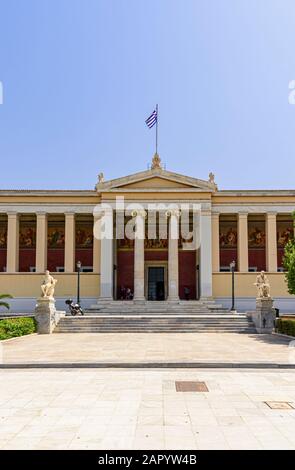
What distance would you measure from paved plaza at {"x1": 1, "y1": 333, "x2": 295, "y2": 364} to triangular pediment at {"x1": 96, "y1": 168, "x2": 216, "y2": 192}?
57.6 ft

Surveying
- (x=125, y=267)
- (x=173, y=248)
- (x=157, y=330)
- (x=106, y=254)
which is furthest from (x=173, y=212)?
(x=157, y=330)

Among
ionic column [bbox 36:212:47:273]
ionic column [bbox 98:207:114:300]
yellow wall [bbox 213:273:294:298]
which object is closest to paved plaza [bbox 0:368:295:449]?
ionic column [bbox 98:207:114:300]

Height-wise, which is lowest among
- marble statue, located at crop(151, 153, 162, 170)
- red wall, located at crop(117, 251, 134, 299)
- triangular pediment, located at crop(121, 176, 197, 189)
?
red wall, located at crop(117, 251, 134, 299)

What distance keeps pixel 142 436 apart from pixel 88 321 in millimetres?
20876

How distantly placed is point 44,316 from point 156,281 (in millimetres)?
17930

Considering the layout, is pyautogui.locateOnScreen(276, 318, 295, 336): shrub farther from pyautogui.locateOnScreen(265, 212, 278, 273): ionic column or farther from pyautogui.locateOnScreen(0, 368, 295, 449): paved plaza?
pyautogui.locateOnScreen(265, 212, 278, 273): ionic column

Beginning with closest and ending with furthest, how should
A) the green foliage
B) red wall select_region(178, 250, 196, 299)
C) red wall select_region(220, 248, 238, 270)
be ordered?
1. the green foliage
2. red wall select_region(220, 248, 238, 270)
3. red wall select_region(178, 250, 196, 299)

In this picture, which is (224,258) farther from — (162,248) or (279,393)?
(279,393)

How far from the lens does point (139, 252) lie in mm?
37688

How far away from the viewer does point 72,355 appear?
1559 centimetres

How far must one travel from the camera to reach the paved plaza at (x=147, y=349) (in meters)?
14.5

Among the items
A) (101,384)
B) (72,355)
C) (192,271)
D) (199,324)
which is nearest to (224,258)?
(192,271)

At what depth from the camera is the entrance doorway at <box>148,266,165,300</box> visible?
138ft

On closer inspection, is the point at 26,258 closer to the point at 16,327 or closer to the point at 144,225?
the point at 144,225
